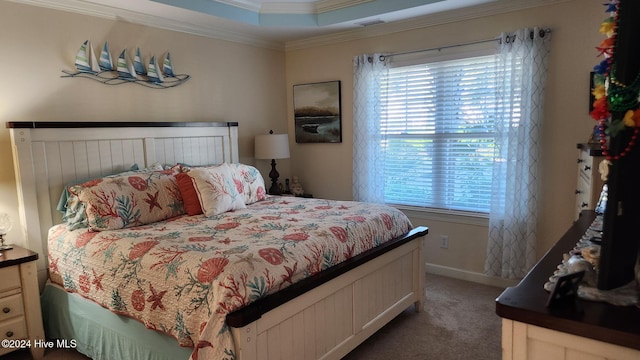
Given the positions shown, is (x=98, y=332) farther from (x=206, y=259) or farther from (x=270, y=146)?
(x=270, y=146)

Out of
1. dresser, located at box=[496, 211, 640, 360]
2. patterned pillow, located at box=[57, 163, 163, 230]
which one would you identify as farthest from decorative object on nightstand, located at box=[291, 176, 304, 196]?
dresser, located at box=[496, 211, 640, 360]

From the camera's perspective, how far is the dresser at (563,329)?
1.00 meters

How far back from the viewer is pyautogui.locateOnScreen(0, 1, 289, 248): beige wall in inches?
112

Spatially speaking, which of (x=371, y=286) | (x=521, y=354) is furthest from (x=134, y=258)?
(x=521, y=354)

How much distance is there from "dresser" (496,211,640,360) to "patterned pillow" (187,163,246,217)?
2.23 meters

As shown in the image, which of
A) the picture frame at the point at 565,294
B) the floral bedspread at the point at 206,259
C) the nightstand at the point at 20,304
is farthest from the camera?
the nightstand at the point at 20,304

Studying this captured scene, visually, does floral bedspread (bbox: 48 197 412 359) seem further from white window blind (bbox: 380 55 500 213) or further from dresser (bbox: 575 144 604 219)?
dresser (bbox: 575 144 604 219)

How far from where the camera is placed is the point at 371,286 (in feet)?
8.84

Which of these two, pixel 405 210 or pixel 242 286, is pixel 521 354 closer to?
pixel 242 286

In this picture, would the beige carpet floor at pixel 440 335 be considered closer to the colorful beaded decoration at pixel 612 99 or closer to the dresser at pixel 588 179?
the dresser at pixel 588 179

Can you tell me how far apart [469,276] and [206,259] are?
2.73 meters

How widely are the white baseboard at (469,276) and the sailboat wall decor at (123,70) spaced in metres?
2.96

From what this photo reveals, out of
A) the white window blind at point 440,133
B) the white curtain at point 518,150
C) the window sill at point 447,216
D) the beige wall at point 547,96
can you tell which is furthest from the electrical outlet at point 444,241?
the white curtain at point 518,150

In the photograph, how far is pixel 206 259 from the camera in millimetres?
1985
